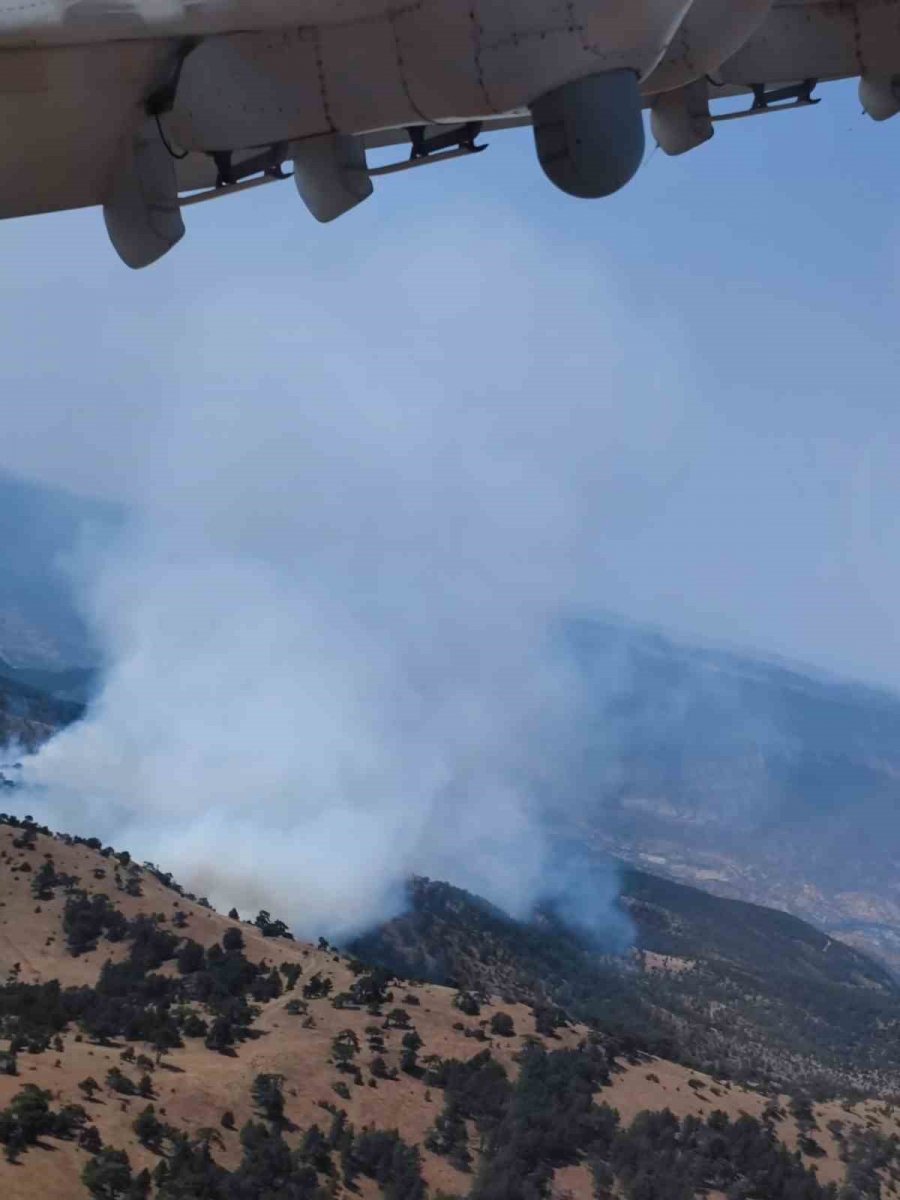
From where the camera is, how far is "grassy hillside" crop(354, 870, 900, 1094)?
359ft

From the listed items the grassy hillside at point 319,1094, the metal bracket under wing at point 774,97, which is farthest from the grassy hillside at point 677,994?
the metal bracket under wing at point 774,97

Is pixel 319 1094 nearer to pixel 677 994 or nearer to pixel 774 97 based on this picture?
pixel 774 97

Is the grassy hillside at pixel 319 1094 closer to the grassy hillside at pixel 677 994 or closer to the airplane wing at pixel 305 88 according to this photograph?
the grassy hillside at pixel 677 994

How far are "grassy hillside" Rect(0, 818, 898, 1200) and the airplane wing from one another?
3560cm

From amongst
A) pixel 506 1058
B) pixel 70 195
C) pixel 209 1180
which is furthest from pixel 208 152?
pixel 506 1058

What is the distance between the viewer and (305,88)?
12.9m

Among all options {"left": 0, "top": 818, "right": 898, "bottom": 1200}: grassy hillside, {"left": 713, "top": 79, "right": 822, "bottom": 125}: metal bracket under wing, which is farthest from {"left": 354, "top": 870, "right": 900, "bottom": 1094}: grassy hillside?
{"left": 713, "top": 79, "right": 822, "bottom": 125}: metal bracket under wing

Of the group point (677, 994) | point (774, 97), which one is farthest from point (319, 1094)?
point (677, 994)

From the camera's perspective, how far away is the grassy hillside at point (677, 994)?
109 metres

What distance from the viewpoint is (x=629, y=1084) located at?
2640 inches

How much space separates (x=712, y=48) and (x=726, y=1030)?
11904cm

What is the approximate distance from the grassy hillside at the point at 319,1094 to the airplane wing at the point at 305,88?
3560 cm

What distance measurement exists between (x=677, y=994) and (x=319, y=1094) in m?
91.4

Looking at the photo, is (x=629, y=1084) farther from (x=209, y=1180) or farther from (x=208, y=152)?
(x=208, y=152)
